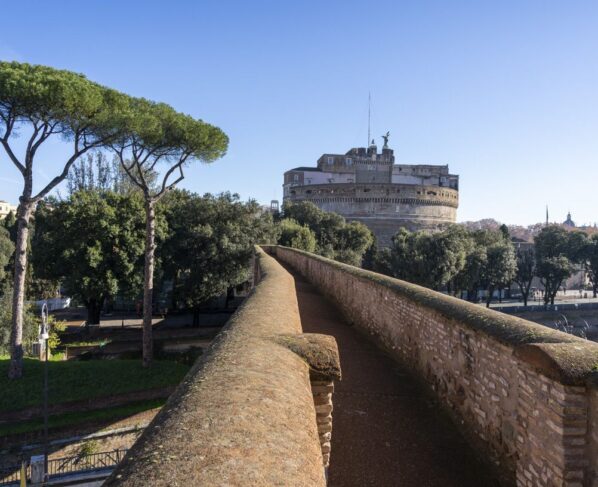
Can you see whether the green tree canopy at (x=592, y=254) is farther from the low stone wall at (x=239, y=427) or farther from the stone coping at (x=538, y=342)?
the low stone wall at (x=239, y=427)

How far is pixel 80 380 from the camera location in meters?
12.5

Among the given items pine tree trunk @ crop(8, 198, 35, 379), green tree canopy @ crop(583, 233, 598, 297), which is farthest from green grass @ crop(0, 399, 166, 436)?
green tree canopy @ crop(583, 233, 598, 297)

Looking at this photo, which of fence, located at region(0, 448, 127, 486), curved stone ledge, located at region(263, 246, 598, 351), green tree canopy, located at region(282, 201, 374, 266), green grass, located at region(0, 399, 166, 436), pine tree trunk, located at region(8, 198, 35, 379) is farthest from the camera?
green tree canopy, located at region(282, 201, 374, 266)

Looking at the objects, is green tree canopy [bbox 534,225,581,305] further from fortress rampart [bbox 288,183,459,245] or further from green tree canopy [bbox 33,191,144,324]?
green tree canopy [bbox 33,191,144,324]

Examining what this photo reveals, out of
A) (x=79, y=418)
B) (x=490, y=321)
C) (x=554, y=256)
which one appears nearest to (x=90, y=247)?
(x=79, y=418)

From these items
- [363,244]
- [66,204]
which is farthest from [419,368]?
[363,244]

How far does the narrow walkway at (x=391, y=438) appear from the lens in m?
3.40

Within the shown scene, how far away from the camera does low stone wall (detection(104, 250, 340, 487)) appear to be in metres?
1.39

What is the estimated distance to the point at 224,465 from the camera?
1417mm

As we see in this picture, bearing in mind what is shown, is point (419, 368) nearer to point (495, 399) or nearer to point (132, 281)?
point (495, 399)

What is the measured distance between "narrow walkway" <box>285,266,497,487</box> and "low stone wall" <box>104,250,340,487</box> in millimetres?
1064

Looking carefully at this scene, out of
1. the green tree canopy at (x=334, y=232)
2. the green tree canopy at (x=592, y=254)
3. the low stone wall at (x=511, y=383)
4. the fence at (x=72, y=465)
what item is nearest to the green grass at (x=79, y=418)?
the fence at (x=72, y=465)

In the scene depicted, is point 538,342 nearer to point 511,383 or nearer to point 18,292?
point 511,383

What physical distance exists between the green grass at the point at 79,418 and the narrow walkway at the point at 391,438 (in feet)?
28.1
